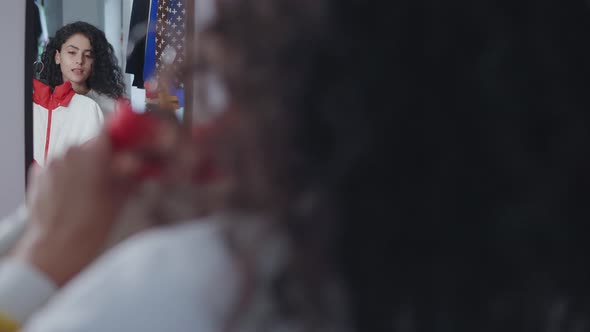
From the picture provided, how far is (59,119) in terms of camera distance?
213 centimetres

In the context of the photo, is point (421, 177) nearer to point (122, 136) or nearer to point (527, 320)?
Result: point (527, 320)

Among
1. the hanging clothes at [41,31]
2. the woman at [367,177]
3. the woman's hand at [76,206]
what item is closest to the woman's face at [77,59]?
the hanging clothes at [41,31]

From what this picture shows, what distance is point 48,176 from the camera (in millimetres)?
516

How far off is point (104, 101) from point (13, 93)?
44 cm

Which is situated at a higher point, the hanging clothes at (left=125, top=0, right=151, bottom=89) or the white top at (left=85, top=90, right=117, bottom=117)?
the hanging clothes at (left=125, top=0, right=151, bottom=89)

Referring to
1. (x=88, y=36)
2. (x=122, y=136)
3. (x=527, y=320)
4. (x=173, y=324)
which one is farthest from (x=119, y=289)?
(x=88, y=36)

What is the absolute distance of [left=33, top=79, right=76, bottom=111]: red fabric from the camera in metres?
2.08

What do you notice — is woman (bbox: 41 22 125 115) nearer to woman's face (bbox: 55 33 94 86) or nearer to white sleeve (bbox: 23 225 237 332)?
woman's face (bbox: 55 33 94 86)

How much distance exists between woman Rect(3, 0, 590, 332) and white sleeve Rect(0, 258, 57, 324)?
0.11 metres

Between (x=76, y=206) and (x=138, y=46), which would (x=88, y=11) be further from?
(x=76, y=206)

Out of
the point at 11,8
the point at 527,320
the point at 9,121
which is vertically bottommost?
the point at 527,320

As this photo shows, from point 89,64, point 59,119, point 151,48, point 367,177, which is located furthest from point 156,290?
point 59,119

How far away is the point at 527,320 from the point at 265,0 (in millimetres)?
290

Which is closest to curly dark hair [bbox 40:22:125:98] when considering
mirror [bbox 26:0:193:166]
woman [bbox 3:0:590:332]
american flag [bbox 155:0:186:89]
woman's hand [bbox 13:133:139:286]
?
mirror [bbox 26:0:193:166]
